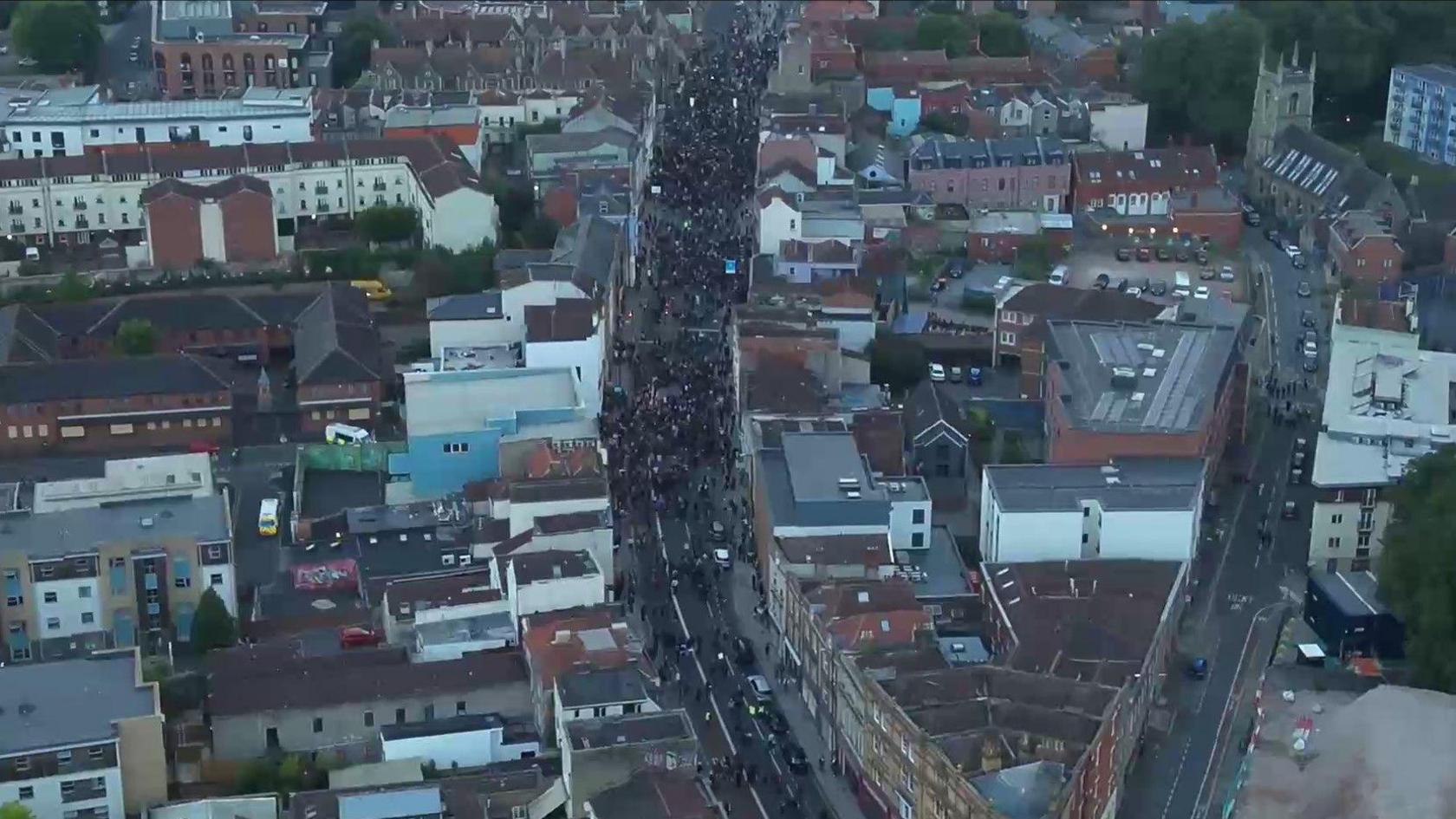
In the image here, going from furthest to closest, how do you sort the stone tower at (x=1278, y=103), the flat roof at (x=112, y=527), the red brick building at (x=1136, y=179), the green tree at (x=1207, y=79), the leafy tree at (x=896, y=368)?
1. the green tree at (x=1207, y=79)
2. the stone tower at (x=1278, y=103)
3. the red brick building at (x=1136, y=179)
4. the leafy tree at (x=896, y=368)
5. the flat roof at (x=112, y=527)

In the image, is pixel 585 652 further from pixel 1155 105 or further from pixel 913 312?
pixel 1155 105

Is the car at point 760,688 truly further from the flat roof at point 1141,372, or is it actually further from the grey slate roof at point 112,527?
the grey slate roof at point 112,527

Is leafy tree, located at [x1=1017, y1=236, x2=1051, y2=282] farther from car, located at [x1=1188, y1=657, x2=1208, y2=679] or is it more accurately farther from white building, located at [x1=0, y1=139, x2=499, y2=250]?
car, located at [x1=1188, y1=657, x2=1208, y2=679]

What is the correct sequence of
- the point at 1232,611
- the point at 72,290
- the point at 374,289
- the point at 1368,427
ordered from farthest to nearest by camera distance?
the point at 374,289 → the point at 72,290 → the point at 1368,427 → the point at 1232,611

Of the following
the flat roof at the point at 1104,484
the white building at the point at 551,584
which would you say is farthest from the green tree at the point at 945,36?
the white building at the point at 551,584

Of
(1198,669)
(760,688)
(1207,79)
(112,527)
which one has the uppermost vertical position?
(1207,79)

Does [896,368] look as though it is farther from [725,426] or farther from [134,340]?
[134,340]

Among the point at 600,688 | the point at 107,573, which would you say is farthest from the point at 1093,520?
the point at 107,573
